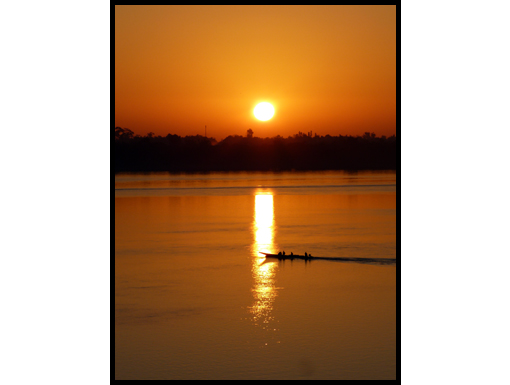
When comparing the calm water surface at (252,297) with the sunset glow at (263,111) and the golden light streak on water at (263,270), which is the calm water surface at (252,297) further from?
the sunset glow at (263,111)

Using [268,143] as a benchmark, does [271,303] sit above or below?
below

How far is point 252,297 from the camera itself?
926cm

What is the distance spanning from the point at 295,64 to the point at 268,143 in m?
12.4

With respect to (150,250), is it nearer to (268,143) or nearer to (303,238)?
(303,238)

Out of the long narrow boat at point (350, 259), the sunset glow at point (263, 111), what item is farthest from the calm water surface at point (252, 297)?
the sunset glow at point (263, 111)

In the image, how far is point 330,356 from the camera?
664 centimetres

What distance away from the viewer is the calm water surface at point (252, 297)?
21.3ft

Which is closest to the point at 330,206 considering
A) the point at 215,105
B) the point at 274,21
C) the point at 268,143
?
the point at 268,143

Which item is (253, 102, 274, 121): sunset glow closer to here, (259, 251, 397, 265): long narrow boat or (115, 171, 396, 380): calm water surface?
(115, 171, 396, 380): calm water surface

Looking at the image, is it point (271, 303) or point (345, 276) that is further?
point (345, 276)

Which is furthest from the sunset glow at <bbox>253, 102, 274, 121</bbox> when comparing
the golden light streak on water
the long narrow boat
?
the long narrow boat

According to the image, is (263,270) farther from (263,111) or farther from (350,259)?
(263,111)

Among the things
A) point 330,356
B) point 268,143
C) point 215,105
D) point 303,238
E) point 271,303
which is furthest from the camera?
point 268,143

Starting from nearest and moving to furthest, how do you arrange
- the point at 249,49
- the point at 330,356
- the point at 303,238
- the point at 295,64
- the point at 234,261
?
1. the point at 330,356
2. the point at 249,49
3. the point at 295,64
4. the point at 234,261
5. the point at 303,238
